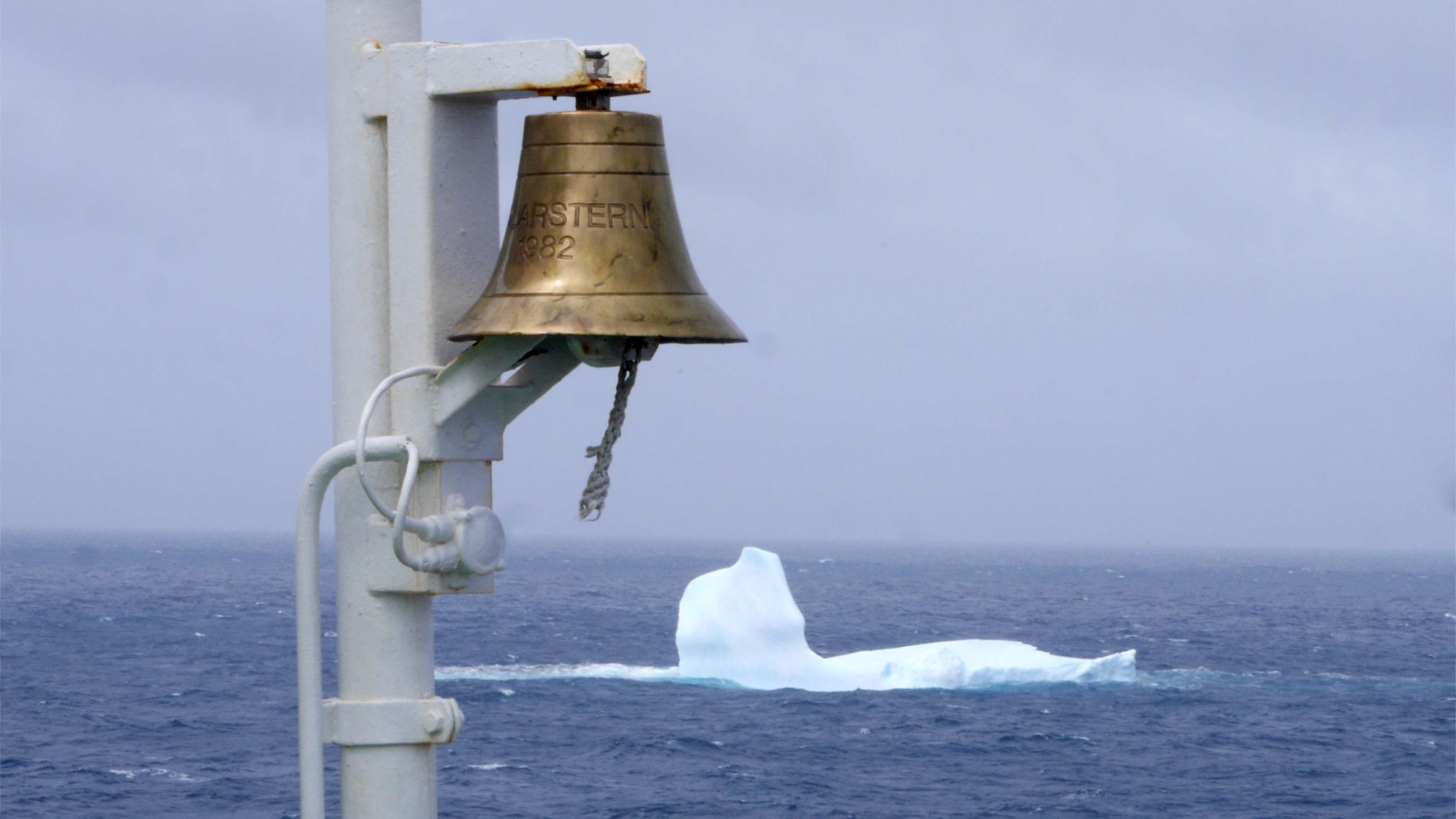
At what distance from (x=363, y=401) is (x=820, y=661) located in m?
40.7

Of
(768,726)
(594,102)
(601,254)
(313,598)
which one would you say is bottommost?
(768,726)

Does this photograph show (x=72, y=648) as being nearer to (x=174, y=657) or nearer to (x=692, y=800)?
(x=174, y=657)

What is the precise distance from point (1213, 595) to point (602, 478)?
105 m

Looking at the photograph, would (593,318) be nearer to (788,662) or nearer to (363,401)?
(363,401)

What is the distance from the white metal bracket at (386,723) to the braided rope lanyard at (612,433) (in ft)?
1.20

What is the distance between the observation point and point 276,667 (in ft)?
157

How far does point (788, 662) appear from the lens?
41.6 meters

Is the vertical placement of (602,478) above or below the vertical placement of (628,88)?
below

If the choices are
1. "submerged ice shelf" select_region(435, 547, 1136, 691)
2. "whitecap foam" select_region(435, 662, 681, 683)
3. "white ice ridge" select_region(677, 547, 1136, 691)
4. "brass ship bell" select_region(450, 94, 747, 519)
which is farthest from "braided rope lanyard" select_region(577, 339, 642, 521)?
"whitecap foam" select_region(435, 662, 681, 683)

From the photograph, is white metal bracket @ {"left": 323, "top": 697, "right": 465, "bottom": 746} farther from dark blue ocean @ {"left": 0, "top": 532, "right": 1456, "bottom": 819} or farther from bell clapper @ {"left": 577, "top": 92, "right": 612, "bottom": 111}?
dark blue ocean @ {"left": 0, "top": 532, "right": 1456, "bottom": 819}

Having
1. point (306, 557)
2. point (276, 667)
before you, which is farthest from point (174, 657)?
point (306, 557)

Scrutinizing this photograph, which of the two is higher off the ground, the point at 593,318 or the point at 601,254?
the point at 601,254

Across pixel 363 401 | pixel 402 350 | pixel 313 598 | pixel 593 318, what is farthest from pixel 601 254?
pixel 313 598

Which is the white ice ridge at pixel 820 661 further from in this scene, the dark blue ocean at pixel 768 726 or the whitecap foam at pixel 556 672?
the whitecap foam at pixel 556 672
